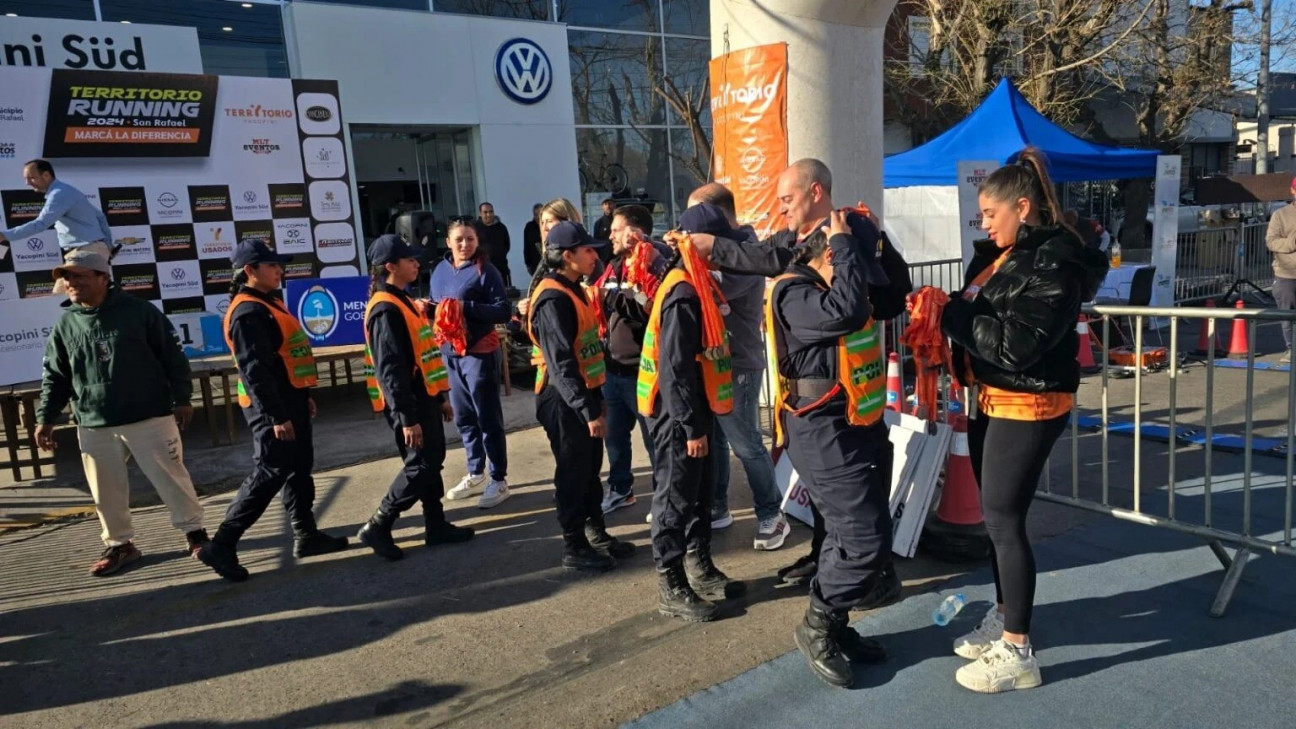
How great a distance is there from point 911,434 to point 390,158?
12.3 meters

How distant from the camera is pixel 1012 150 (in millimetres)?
10477

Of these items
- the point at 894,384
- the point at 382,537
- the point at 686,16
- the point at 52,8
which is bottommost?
the point at 382,537

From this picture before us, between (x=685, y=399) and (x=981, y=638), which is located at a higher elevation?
(x=685, y=399)

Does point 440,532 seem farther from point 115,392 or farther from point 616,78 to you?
point 616,78

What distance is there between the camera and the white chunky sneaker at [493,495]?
571 centimetres

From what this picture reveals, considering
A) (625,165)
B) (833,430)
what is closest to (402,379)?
(833,430)

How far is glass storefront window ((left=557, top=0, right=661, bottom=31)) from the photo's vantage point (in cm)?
Result: 1540

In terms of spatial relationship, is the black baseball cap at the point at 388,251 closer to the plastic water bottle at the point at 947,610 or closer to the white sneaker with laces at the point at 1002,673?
the plastic water bottle at the point at 947,610

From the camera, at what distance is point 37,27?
33.9 ft

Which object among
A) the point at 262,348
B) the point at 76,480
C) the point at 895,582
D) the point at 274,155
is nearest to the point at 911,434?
the point at 895,582

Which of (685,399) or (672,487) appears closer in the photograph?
(685,399)

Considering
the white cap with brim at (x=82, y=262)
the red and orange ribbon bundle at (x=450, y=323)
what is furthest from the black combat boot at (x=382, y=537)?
the white cap with brim at (x=82, y=262)

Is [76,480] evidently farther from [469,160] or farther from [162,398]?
[469,160]

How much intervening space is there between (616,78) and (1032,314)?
47.3ft
